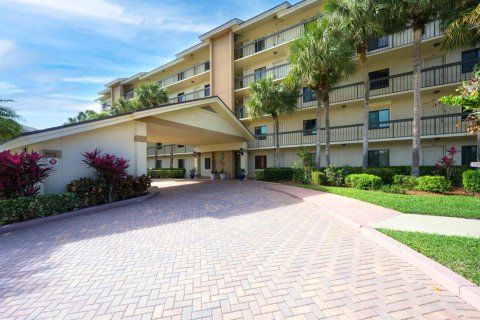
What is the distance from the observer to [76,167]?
10.7m

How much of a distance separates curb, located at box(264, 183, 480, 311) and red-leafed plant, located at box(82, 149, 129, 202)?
10.0m

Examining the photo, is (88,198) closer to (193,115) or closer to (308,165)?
(193,115)

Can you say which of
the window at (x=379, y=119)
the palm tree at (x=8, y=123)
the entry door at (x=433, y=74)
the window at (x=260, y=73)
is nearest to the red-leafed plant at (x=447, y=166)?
the window at (x=379, y=119)

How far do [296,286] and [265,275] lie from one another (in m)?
0.58

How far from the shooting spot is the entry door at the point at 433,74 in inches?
622

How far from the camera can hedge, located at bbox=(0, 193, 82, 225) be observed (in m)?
7.53

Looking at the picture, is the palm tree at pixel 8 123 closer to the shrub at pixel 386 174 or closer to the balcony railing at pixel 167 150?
the balcony railing at pixel 167 150

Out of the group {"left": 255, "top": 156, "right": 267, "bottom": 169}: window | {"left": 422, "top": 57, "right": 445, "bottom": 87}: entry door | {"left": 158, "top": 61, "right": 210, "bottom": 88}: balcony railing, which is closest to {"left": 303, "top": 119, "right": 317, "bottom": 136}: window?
{"left": 255, "top": 156, "right": 267, "bottom": 169}: window

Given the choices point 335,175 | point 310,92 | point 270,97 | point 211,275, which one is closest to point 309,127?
point 310,92

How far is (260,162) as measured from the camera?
84.6 ft

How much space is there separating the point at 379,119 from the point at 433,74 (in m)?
4.30

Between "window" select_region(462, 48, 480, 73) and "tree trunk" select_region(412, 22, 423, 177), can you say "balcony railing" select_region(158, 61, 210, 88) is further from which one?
"window" select_region(462, 48, 480, 73)

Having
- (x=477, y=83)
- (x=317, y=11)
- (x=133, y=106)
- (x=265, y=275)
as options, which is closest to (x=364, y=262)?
(x=265, y=275)

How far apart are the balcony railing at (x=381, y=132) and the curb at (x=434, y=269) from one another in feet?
40.1
